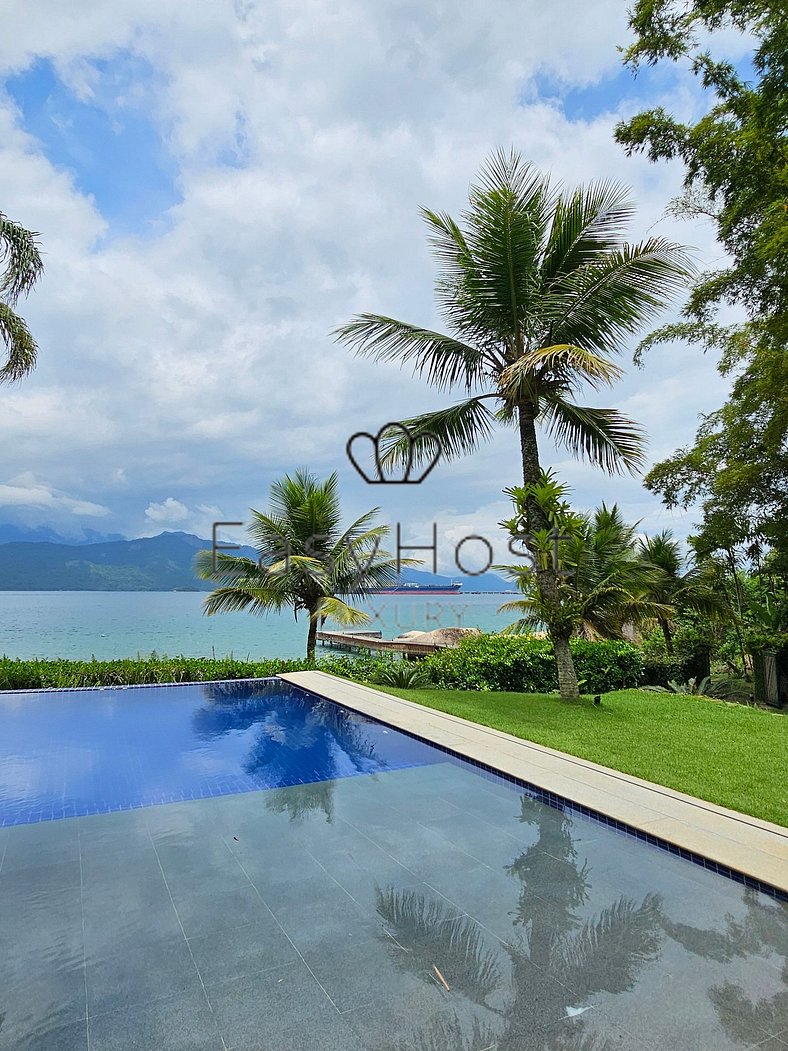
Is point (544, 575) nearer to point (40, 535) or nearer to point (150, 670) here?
point (150, 670)

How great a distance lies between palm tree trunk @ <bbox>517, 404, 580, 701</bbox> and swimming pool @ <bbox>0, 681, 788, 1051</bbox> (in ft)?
11.4

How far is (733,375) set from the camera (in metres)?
10.9

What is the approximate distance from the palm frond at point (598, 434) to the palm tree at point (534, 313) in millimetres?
19

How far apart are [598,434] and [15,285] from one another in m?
8.31

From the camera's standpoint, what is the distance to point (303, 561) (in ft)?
40.4

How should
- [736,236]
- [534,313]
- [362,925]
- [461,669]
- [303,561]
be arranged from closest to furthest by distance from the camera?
[362,925]
[736,236]
[534,313]
[461,669]
[303,561]

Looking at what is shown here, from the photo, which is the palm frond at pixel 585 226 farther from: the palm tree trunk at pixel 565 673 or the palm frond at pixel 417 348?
the palm tree trunk at pixel 565 673

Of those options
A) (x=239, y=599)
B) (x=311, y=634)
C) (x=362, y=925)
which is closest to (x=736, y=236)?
(x=362, y=925)

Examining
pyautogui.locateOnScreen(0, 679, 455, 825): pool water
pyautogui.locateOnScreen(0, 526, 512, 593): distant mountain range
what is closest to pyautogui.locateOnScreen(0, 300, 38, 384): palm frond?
pyautogui.locateOnScreen(0, 679, 455, 825): pool water

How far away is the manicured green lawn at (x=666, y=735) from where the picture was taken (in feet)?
16.0

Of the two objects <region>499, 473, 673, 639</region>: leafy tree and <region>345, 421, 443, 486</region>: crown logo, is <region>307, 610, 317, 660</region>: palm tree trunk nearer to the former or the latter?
<region>345, 421, 443, 486</region>: crown logo

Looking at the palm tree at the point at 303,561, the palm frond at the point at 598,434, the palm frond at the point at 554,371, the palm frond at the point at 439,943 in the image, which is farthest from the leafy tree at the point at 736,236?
the palm tree at the point at 303,561

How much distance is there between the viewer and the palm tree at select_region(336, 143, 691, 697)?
337 inches

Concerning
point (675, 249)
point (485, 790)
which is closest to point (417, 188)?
point (675, 249)
